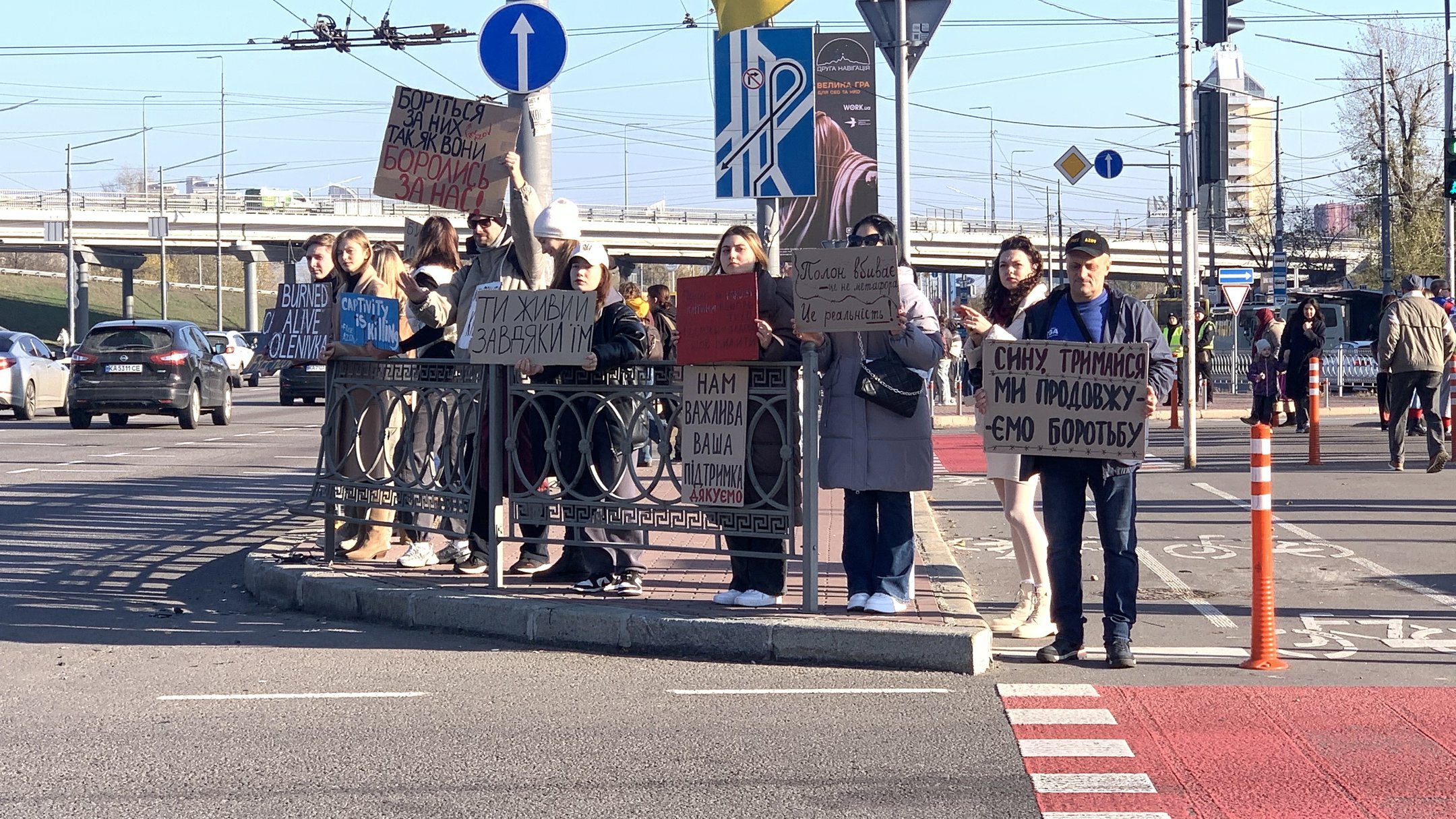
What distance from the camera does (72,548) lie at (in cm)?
1070

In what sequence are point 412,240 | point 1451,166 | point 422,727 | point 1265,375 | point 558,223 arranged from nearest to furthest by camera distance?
1. point 422,727
2. point 558,223
3. point 412,240
4. point 1451,166
5. point 1265,375

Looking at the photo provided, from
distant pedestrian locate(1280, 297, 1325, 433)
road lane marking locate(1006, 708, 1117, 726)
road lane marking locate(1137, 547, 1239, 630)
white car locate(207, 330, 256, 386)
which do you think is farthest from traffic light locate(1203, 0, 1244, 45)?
white car locate(207, 330, 256, 386)

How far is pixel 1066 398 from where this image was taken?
6844mm

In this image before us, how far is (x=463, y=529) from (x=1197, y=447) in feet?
45.4

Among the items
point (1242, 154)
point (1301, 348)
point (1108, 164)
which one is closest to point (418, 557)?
point (1301, 348)

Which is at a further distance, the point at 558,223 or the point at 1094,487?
the point at 558,223

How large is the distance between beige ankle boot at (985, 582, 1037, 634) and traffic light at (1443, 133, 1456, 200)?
1695 cm

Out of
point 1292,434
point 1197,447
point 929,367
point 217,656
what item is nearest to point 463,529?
point 217,656

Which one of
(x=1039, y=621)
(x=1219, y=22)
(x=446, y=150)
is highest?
(x=1219, y=22)

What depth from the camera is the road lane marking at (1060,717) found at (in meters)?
5.82

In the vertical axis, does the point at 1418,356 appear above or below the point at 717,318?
below

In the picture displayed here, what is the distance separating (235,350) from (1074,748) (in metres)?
40.2

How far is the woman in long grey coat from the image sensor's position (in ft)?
24.2

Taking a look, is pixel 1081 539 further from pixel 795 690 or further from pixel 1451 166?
pixel 1451 166
